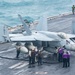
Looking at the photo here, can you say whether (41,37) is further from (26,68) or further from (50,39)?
(26,68)

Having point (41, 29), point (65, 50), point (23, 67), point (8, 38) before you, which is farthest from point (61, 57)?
point (41, 29)

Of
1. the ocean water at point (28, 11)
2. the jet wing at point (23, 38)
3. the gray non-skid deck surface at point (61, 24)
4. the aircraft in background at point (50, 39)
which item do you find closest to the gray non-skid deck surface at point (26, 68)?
the aircraft in background at point (50, 39)

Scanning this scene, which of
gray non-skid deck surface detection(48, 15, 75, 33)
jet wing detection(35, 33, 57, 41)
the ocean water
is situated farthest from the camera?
the ocean water

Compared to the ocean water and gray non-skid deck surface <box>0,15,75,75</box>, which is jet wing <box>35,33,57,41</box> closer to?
gray non-skid deck surface <box>0,15,75,75</box>

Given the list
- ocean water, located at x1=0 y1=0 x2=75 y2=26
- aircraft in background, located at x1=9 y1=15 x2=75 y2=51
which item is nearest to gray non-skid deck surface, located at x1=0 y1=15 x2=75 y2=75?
aircraft in background, located at x1=9 y1=15 x2=75 y2=51

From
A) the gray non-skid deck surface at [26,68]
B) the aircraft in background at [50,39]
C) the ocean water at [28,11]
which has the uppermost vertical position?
the ocean water at [28,11]

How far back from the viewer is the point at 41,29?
3891 cm

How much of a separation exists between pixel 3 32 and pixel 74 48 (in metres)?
8.68

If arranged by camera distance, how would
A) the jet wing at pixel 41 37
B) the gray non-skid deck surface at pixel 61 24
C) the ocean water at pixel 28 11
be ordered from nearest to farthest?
the jet wing at pixel 41 37 → the gray non-skid deck surface at pixel 61 24 → the ocean water at pixel 28 11

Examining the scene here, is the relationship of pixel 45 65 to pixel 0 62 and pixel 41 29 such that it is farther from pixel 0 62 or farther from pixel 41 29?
pixel 41 29

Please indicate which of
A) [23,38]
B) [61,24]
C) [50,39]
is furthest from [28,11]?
[50,39]

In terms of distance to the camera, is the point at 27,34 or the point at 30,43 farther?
the point at 27,34

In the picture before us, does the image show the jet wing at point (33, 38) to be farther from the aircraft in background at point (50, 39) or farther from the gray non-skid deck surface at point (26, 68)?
the gray non-skid deck surface at point (26, 68)

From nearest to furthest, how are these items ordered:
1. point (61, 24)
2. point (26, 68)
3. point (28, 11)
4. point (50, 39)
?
point (26, 68) → point (50, 39) → point (61, 24) → point (28, 11)
